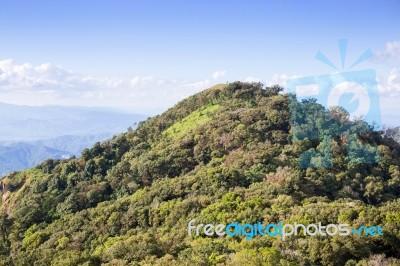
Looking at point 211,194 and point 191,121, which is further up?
point 191,121

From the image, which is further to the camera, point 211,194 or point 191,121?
point 191,121

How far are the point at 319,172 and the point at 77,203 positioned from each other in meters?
26.0

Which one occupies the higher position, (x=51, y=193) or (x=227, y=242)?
(x=227, y=242)

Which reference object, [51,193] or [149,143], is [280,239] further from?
[149,143]

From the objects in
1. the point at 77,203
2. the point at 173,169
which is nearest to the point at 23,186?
the point at 77,203

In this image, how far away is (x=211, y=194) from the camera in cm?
3453

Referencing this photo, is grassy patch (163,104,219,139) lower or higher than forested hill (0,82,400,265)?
higher

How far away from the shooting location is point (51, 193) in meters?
49.7

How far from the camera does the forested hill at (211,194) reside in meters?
20.0

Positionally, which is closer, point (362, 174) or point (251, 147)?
point (362, 174)

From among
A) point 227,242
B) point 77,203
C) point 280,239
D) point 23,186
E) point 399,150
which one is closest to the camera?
point 280,239

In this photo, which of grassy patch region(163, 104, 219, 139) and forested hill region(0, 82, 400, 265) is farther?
grassy patch region(163, 104, 219, 139)

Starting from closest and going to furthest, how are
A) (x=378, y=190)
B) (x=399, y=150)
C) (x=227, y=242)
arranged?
(x=227, y=242)
(x=378, y=190)
(x=399, y=150)

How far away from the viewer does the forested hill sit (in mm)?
20016
